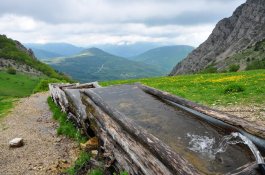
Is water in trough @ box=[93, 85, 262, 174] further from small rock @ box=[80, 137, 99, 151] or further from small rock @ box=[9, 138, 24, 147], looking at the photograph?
small rock @ box=[9, 138, 24, 147]

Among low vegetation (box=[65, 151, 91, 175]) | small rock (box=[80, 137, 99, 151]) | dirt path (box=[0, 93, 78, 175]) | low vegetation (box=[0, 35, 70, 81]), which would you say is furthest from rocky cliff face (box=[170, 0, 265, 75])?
low vegetation (box=[65, 151, 91, 175])

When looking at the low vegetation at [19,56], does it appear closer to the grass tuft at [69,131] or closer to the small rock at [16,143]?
the grass tuft at [69,131]

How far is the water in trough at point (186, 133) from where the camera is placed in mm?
7539

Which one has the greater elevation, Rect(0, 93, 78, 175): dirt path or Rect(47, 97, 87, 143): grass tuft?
Rect(47, 97, 87, 143): grass tuft

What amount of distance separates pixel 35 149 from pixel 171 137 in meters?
6.59

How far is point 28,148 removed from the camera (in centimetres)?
1348

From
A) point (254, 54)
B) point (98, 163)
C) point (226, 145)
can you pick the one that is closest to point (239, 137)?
point (226, 145)

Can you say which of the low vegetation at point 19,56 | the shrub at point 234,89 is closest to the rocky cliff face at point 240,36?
the low vegetation at point 19,56

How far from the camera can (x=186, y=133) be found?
31.8 ft

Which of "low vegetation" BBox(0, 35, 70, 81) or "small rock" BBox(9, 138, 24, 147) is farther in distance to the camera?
"low vegetation" BBox(0, 35, 70, 81)

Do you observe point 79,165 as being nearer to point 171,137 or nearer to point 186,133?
point 171,137

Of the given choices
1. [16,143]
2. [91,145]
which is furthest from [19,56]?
[91,145]

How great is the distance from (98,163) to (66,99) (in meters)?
8.53

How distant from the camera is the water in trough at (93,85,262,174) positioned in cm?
754
